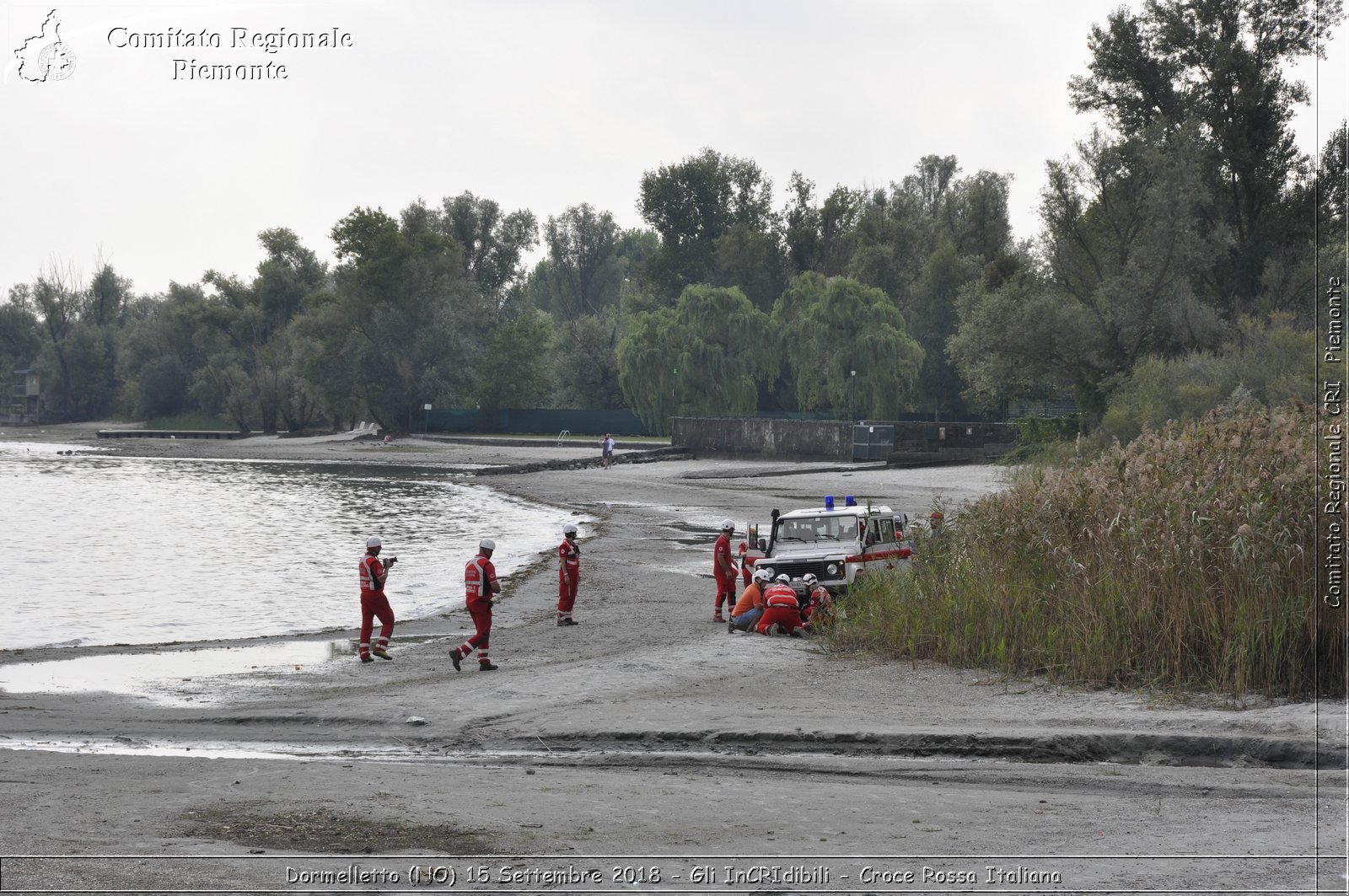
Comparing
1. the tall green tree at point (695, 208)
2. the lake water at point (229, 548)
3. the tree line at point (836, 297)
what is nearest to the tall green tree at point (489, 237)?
the tree line at point (836, 297)

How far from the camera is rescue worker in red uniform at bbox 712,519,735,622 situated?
1973 centimetres

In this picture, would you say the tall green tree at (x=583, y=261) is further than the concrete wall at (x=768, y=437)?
Yes

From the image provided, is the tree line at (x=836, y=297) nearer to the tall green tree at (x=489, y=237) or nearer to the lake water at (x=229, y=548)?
the tall green tree at (x=489, y=237)

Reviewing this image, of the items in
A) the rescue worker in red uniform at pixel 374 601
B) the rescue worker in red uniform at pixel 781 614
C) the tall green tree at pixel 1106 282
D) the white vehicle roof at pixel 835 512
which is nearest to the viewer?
the rescue worker in red uniform at pixel 374 601

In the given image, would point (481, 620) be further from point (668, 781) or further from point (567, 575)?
point (668, 781)

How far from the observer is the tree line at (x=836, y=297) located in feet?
179

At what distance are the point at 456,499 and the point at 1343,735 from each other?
1723 inches

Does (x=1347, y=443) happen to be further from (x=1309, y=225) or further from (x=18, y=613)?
(x=1309, y=225)

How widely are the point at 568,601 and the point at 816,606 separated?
161 inches

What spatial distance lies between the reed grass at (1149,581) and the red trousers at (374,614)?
6.22 metres

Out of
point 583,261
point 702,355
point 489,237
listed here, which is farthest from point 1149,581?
point 583,261

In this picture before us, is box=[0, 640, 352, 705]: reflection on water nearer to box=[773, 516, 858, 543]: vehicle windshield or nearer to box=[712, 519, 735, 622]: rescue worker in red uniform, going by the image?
box=[712, 519, 735, 622]: rescue worker in red uniform

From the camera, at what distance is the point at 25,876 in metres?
7.37

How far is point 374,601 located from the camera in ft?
58.1
